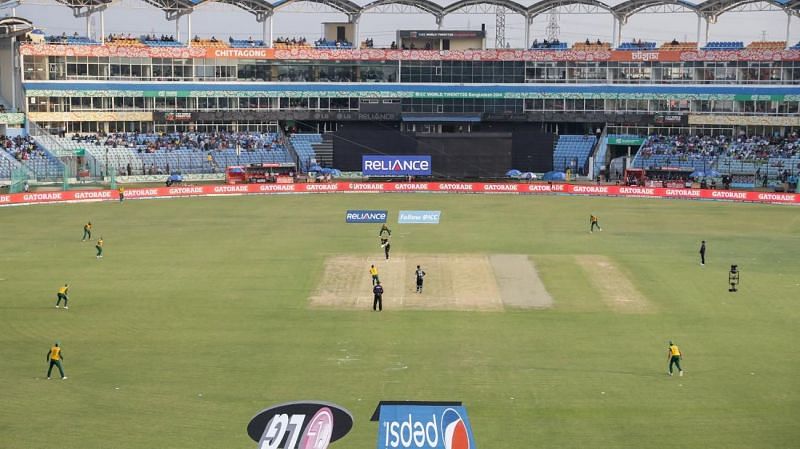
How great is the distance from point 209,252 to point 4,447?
1343 inches

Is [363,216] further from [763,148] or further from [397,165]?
[763,148]

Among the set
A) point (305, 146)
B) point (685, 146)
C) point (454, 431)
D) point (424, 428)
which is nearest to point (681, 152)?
point (685, 146)

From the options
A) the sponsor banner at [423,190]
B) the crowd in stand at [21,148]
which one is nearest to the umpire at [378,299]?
the sponsor banner at [423,190]

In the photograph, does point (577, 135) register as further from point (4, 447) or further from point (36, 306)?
point (4, 447)

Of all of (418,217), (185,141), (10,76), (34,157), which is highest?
(10,76)

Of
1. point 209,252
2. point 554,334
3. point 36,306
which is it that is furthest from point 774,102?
point 36,306

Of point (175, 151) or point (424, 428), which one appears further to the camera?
point (175, 151)

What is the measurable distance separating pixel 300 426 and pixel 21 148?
8099 centimetres

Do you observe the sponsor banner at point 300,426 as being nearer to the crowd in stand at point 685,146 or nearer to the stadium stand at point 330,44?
the crowd in stand at point 685,146

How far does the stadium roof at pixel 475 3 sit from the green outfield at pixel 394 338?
46419 millimetres

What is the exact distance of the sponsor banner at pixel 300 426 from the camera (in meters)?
23.3

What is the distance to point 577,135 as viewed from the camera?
118m

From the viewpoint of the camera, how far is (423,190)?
3903 inches

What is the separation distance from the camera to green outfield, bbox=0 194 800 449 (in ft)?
98.8
